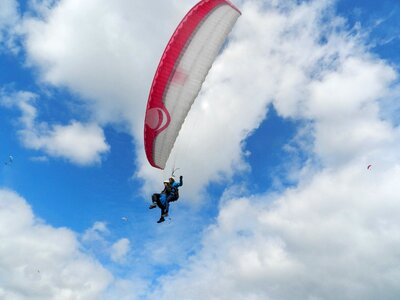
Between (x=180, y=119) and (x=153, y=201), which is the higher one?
(x=180, y=119)

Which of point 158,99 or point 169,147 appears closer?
point 158,99

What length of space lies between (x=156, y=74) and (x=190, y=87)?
2.07 metres

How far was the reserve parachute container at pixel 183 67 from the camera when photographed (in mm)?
25109

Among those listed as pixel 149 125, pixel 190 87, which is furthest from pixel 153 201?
pixel 190 87

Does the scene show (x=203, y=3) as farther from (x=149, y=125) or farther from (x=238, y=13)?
(x=149, y=125)

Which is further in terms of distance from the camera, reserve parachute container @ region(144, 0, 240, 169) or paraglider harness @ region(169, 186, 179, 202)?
paraglider harness @ region(169, 186, 179, 202)

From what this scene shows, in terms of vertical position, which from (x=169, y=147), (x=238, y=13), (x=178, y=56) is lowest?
(x=169, y=147)

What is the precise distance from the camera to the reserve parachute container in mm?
25109

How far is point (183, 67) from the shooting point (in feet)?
84.9

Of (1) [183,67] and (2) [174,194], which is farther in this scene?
(2) [174,194]

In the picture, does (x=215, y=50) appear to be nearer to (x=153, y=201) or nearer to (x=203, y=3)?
(x=203, y=3)

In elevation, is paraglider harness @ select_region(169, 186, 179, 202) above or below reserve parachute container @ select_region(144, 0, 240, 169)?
below

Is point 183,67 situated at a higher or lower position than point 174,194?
higher

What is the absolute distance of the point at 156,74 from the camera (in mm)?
25203
